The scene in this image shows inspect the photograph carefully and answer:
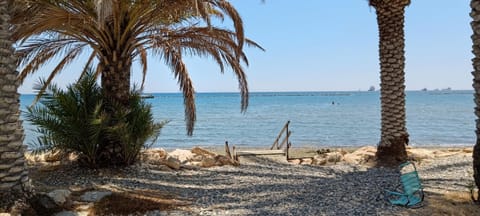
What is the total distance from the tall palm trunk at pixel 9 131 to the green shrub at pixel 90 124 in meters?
1.69

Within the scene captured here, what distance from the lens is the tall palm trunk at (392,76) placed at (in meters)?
8.88

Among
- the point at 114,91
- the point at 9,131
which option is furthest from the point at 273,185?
the point at 9,131

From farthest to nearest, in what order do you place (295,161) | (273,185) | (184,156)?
(295,161)
(184,156)
(273,185)

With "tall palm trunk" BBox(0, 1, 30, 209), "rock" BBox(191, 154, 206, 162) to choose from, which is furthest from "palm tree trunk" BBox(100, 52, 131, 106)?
"rock" BBox(191, 154, 206, 162)

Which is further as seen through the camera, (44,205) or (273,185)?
(273,185)

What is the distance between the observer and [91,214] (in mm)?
4527

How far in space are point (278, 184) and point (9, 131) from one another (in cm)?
406

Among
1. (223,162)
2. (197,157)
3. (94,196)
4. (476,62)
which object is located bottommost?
(197,157)

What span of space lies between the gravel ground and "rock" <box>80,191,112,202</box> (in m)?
0.75

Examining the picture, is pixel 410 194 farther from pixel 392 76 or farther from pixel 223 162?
pixel 223 162

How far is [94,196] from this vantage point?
5.21 meters

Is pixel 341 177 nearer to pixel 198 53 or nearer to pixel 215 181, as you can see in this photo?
pixel 215 181

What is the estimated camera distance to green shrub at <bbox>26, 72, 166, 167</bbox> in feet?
21.8

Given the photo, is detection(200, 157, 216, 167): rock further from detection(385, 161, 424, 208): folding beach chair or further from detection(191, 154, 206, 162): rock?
detection(385, 161, 424, 208): folding beach chair
